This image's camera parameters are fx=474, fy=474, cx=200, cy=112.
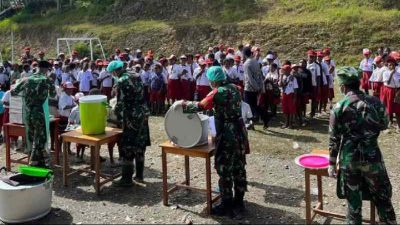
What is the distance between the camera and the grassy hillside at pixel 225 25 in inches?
861

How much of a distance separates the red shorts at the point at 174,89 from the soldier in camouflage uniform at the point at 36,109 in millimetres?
6153

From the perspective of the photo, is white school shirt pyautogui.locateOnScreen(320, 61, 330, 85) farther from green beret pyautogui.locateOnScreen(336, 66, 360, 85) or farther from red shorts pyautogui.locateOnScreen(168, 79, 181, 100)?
green beret pyautogui.locateOnScreen(336, 66, 360, 85)

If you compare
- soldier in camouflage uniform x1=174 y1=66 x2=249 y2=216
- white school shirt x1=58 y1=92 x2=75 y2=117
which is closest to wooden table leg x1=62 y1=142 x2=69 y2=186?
white school shirt x1=58 y1=92 x2=75 y2=117

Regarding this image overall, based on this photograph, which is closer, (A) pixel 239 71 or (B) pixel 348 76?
(B) pixel 348 76

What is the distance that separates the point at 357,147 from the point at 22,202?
401cm

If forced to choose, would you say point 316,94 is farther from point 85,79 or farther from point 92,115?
point 92,115

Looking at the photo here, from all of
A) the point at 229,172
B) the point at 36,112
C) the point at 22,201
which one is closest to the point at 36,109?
the point at 36,112

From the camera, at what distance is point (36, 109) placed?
7.46 metres

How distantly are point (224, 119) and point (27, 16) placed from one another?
33.2 m

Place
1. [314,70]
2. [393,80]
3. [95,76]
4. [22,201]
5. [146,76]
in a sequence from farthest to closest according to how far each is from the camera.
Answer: [95,76], [146,76], [314,70], [393,80], [22,201]

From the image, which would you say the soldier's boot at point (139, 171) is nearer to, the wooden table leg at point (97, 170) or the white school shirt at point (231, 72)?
the wooden table leg at point (97, 170)

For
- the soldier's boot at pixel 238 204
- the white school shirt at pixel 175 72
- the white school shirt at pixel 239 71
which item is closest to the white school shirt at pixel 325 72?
the white school shirt at pixel 239 71

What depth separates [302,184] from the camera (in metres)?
7.30

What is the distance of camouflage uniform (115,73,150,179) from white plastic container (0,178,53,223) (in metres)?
1.43
